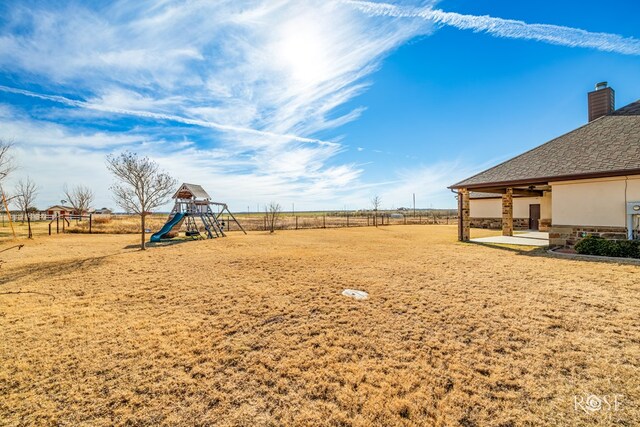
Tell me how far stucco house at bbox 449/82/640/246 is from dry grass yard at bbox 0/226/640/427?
379cm

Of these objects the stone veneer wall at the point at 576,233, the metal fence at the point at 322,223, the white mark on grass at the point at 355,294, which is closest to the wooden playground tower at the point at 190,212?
the metal fence at the point at 322,223

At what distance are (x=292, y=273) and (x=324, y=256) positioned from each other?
8.71 ft

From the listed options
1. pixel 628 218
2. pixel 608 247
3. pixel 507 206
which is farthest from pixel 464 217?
pixel 628 218

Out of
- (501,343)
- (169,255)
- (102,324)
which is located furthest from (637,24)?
(169,255)

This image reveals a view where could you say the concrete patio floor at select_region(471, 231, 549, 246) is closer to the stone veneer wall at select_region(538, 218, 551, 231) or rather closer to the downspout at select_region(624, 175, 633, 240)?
the downspout at select_region(624, 175, 633, 240)

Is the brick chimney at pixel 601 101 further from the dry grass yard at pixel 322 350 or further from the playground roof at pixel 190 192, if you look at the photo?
the playground roof at pixel 190 192

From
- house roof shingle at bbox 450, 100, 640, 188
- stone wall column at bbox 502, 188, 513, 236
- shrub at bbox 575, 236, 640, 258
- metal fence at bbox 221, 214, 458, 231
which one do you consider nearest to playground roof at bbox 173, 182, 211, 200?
metal fence at bbox 221, 214, 458, 231

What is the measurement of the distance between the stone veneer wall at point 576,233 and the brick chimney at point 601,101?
7.68 metres

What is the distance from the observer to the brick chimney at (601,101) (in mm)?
13281

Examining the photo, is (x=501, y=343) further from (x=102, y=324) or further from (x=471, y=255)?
(x=471, y=255)

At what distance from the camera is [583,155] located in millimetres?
10359

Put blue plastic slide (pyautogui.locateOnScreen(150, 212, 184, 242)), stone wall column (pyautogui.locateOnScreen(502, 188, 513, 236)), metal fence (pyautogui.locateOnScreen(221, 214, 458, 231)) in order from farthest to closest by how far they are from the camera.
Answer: metal fence (pyautogui.locateOnScreen(221, 214, 458, 231)) < blue plastic slide (pyautogui.locateOnScreen(150, 212, 184, 242)) < stone wall column (pyautogui.locateOnScreen(502, 188, 513, 236))

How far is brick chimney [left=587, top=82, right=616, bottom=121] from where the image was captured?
1328 centimetres

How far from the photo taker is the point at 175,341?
3723 millimetres
